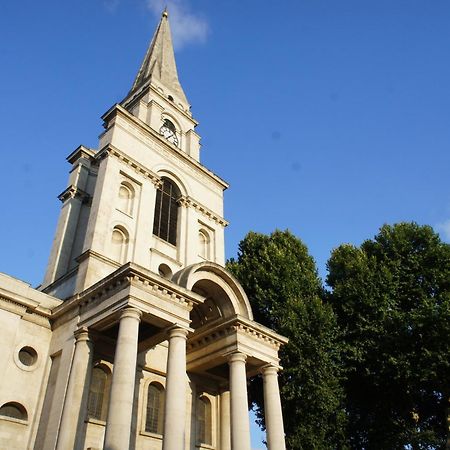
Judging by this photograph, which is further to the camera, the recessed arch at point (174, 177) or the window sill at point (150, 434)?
the recessed arch at point (174, 177)

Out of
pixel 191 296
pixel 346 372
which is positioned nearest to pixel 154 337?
pixel 191 296

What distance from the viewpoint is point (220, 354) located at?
21.8 m

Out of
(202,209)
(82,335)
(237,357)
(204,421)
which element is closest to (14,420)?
(82,335)

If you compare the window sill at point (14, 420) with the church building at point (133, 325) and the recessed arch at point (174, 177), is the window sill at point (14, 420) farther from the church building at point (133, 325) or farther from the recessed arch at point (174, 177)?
the recessed arch at point (174, 177)

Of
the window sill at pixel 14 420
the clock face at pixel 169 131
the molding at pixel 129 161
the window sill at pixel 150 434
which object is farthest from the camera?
the clock face at pixel 169 131

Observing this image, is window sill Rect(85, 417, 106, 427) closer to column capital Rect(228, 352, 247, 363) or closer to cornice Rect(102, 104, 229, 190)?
column capital Rect(228, 352, 247, 363)

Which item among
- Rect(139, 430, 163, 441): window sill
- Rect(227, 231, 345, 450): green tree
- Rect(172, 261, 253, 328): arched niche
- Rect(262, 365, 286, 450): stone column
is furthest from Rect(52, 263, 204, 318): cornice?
Rect(227, 231, 345, 450): green tree

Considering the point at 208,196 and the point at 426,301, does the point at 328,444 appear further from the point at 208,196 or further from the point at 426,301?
the point at 208,196

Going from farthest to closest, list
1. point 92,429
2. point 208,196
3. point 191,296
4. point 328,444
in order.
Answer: point 208,196, point 328,444, point 191,296, point 92,429

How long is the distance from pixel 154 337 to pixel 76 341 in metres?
3.11

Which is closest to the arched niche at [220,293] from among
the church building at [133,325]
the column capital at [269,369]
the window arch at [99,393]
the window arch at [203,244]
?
the church building at [133,325]

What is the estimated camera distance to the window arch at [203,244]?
29.1 meters

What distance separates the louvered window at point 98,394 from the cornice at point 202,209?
12096 mm

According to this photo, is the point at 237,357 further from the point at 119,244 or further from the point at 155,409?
the point at 119,244
